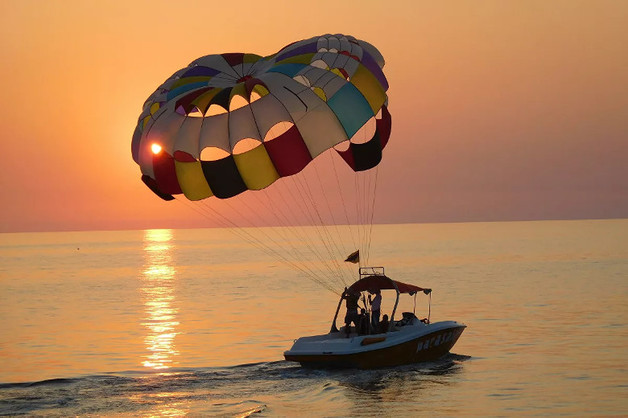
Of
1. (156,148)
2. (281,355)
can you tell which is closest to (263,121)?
(156,148)

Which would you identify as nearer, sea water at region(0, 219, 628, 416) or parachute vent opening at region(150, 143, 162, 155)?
parachute vent opening at region(150, 143, 162, 155)

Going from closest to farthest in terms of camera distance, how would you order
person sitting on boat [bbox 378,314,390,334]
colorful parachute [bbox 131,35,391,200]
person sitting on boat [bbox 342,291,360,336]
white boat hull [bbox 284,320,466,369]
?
1. colorful parachute [bbox 131,35,391,200]
2. white boat hull [bbox 284,320,466,369]
3. person sitting on boat [bbox 342,291,360,336]
4. person sitting on boat [bbox 378,314,390,334]

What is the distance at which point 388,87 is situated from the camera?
26.8 metres

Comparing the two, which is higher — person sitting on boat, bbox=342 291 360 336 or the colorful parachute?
the colorful parachute

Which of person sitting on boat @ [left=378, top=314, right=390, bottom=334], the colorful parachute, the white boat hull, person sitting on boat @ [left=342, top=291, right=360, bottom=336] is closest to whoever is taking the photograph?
the colorful parachute

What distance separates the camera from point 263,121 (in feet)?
76.7

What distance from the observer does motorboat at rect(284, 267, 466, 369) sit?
27484 millimetres

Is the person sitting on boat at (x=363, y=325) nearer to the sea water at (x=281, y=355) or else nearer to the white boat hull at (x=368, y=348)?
the white boat hull at (x=368, y=348)

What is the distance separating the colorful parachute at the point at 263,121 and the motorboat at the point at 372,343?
13.9 ft

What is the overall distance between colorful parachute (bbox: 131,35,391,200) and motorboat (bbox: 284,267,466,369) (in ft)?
13.9

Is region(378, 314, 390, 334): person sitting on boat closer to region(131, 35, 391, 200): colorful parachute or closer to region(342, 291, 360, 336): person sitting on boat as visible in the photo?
region(342, 291, 360, 336): person sitting on boat

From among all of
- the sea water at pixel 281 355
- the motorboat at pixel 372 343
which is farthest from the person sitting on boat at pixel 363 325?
the sea water at pixel 281 355

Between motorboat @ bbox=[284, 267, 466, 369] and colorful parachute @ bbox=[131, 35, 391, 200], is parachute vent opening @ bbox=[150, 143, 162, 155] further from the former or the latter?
motorboat @ bbox=[284, 267, 466, 369]

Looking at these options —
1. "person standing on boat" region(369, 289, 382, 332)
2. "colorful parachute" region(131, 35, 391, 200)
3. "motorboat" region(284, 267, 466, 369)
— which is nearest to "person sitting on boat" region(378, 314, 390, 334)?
"motorboat" region(284, 267, 466, 369)
